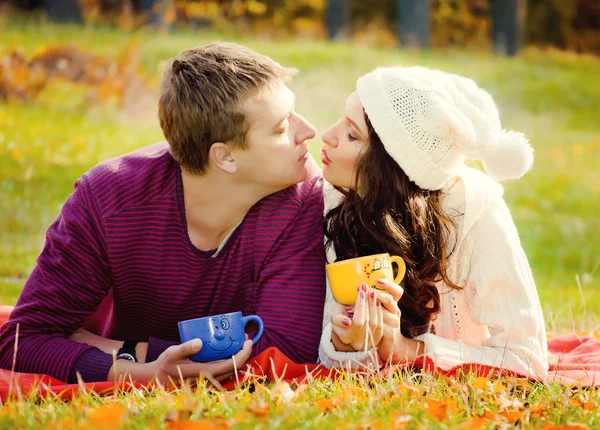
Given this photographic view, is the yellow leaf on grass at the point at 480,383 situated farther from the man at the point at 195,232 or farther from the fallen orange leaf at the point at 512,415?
the man at the point at 195,232

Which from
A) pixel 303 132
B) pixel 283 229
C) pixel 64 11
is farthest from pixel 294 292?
pixel 64 11

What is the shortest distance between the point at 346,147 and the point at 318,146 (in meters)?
5.66

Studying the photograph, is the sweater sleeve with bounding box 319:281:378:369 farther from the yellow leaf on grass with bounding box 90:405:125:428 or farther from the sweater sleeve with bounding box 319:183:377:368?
the yellow leaf on grass with bounding box 90:405:125:428

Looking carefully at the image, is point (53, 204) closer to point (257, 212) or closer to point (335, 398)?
point (257, 212)

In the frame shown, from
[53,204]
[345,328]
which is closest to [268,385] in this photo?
[345,328]

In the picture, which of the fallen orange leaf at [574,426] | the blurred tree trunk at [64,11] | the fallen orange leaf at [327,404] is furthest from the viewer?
the blurred tree trunk at [64,11]

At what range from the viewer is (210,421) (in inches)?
95.7

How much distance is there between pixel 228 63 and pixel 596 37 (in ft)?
66.0

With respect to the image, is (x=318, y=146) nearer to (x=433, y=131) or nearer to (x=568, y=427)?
(x=433, y=131)

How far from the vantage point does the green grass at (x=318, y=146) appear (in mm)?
2836

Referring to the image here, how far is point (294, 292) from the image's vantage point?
142 inches

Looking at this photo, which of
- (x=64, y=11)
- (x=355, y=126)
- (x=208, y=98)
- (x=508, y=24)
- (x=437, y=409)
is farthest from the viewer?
(x=508, y=24)

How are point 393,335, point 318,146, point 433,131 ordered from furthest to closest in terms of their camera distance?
point 318,146
point 433,131
point 393,335

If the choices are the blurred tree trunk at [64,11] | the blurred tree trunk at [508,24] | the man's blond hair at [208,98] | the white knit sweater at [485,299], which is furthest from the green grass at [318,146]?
the blurred tree trunk at [64,11]
